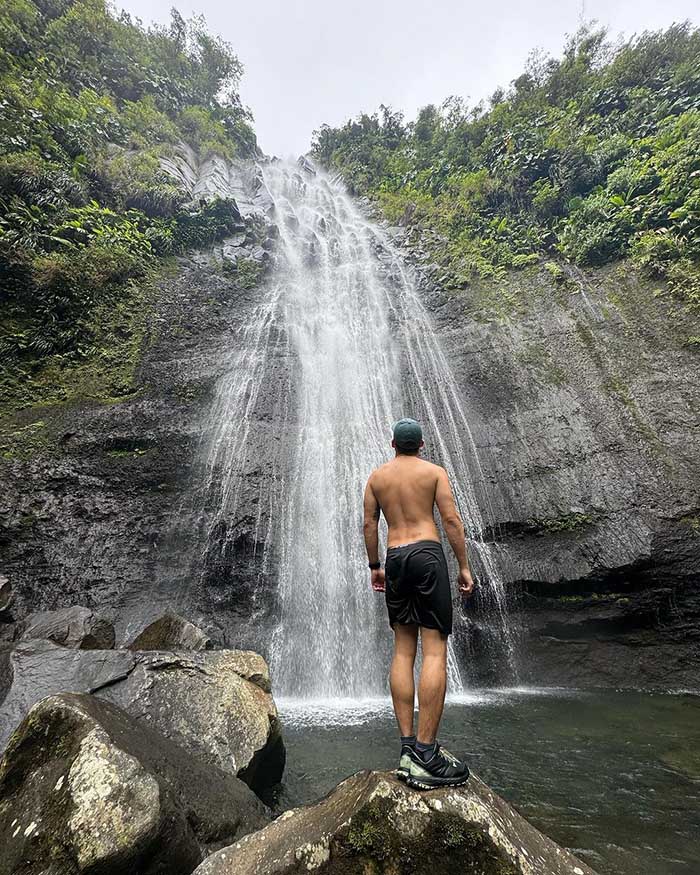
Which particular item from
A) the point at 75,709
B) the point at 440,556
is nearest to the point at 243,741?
the point at 75,709

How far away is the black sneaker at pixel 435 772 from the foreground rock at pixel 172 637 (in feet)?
13.7

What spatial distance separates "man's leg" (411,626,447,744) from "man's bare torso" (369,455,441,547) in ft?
1.83

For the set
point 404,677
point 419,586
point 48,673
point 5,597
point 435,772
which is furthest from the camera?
point 5,597

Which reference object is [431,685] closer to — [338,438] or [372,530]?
[372,530]

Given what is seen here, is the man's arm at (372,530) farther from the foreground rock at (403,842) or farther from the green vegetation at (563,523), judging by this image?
the green vegetation at (563,523)

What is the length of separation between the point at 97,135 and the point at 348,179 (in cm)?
1611

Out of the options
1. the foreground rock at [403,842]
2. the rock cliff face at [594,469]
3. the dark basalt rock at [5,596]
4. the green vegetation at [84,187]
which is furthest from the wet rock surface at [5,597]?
the rock cliff face at [594,469]

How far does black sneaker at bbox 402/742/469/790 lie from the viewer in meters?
2.04

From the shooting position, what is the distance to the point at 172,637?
5605 mm

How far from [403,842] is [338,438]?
977cm

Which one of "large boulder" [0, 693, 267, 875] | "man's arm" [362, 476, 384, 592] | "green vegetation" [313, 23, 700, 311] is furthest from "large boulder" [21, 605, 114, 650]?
"green vegetation" [313, 23, 700, 311]

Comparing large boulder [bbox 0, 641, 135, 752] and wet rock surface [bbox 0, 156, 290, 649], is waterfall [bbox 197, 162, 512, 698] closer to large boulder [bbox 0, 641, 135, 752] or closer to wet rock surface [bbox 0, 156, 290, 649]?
wet rock surface [bbox 0, 156, 290, 649]

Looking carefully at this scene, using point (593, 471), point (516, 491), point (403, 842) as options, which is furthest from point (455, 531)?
point (593, 471)

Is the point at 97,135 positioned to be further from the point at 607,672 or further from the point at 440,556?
the point at 607,672
